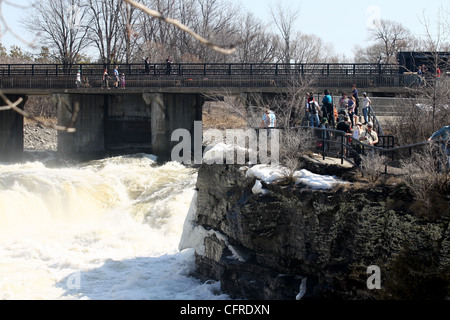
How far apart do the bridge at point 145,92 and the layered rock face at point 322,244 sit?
1678 cm

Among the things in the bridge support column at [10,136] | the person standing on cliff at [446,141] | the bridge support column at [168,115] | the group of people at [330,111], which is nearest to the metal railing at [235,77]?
the bridge support column at [168,115]

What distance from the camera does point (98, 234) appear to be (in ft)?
66.6

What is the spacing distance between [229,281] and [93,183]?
45.4 feet

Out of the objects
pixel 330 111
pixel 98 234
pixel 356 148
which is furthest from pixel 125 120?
pixel 356 148

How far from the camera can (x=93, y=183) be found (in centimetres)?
2614

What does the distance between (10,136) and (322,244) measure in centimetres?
2984

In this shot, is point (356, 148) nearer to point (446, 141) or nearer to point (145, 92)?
point (446, 141)

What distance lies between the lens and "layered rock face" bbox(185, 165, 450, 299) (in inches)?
401

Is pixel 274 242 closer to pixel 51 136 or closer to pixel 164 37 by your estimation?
pixel 51 136

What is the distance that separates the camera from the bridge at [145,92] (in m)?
31.6

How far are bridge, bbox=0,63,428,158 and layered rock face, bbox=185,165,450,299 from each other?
16.8 metres

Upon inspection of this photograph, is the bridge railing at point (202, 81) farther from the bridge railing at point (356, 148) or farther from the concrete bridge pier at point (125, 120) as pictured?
the bridge railing at point (356, 148)

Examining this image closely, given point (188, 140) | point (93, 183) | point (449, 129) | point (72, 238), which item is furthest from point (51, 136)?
point (449, 129)

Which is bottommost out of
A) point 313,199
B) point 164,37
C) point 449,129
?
point 313,199
